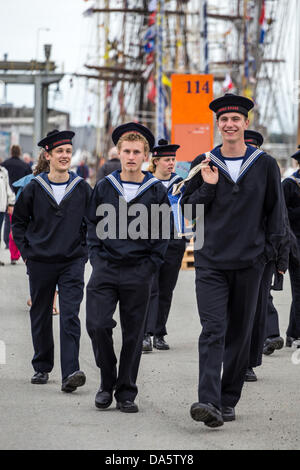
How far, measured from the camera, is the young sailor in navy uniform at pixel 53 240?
7.18 meters

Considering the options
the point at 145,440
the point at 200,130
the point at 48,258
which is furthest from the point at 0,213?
the point at 145,440

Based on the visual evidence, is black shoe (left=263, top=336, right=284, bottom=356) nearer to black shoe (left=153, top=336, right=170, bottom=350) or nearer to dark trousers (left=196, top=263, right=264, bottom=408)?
black shoe (left=153, top=336, right=170, bottom=350)

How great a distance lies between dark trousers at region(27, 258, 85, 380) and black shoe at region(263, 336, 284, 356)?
225 centimetres

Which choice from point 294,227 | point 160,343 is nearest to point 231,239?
point 294,227

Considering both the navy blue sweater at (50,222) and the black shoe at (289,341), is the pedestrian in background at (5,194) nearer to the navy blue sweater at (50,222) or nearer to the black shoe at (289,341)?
the black shoe at (289,341)

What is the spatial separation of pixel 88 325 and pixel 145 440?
107 centimetres

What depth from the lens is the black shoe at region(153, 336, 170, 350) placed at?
9.22 m

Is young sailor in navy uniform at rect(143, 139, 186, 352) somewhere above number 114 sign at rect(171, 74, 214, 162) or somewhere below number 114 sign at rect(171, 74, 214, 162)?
below

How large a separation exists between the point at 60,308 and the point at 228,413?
5.23 feet

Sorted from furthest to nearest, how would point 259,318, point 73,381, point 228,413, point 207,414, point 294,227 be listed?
1. point 294,227
2. point 259,318
3. point 73,381
4. point 228,413
5. point 207,414

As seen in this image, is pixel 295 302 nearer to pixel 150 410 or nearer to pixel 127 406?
pixel 150 410

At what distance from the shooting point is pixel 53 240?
284 inches

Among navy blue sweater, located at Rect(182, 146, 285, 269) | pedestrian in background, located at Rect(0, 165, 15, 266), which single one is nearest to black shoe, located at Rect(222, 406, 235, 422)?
navy blue sweater, located at Rect(182, 146, 285, 269)

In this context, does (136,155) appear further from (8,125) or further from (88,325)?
(8,125)
